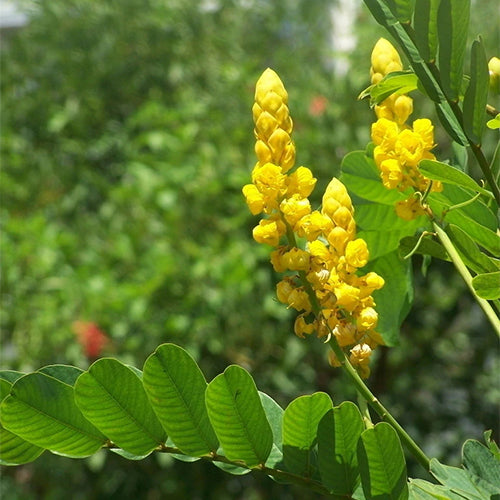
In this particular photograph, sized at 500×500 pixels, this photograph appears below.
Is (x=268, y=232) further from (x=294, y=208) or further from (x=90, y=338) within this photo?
(x=90, y=338)

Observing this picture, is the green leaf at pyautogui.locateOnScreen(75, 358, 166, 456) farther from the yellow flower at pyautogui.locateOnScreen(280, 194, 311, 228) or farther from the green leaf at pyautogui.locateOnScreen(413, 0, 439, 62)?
the green leaf at pyautogui.locateOnScreen(413, 0, 439, 62)

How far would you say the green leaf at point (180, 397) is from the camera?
19.6 inches

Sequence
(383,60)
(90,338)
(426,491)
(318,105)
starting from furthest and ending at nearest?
(318,105), (90,338), (383,60), (426,491)

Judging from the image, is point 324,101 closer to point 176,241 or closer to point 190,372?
point 176,241

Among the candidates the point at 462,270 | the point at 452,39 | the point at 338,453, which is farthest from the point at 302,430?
the point at 452,39

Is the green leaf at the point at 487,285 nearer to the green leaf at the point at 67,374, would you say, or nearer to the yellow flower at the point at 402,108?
the yellow flower at the point at 402,108

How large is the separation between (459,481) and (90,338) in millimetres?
1866

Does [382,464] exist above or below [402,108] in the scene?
below

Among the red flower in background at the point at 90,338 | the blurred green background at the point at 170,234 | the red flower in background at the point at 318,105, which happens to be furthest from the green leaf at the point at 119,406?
the red flower in background at the point at 318,105

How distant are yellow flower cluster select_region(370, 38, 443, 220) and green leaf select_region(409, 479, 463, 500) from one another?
157 millimetres

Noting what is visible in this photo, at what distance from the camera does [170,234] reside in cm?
234

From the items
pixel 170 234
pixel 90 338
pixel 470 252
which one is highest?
pixel 470 252

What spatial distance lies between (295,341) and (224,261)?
30 centimetres

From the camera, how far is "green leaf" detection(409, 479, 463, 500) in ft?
1.53
